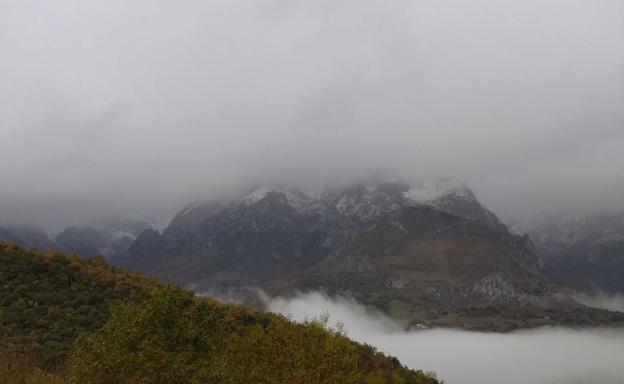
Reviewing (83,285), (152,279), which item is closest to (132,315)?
(83,285)

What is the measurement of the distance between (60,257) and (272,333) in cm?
6023

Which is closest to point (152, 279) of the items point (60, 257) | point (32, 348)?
point (60, 257)

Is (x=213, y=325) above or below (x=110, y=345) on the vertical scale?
above

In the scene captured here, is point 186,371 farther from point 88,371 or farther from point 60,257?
point 60,257

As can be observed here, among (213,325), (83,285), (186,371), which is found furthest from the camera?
(83,285)

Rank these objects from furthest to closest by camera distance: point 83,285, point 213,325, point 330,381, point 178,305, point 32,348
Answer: point 83,285, point 32,348, point 213,325, point 178,305, point 330,381

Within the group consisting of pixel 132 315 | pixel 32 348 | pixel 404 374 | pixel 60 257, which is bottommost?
pixel 32 348

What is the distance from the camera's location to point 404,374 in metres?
193

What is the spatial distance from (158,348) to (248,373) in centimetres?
823

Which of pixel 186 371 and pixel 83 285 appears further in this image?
pixel 83 285

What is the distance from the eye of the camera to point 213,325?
63719 mm

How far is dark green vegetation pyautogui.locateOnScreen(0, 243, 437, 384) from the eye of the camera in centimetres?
4875

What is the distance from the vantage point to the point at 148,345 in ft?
169

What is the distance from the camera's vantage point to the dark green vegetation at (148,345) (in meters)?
48.8
